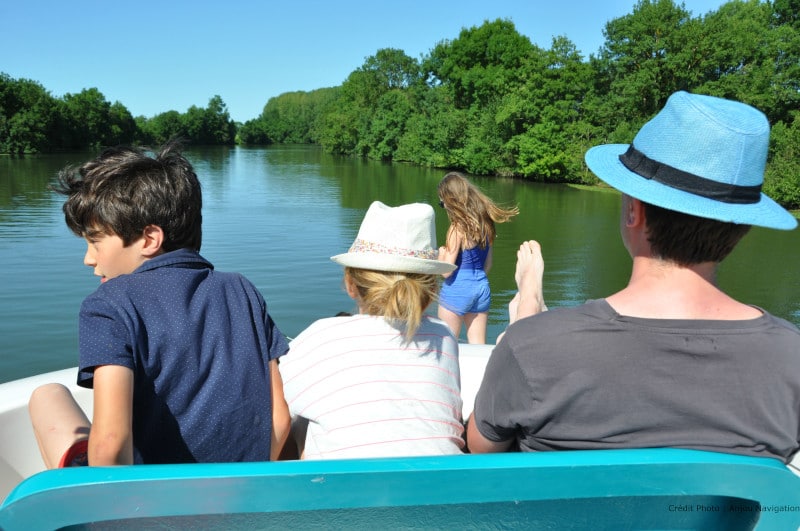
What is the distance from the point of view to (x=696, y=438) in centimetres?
114

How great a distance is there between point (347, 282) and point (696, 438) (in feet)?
3.61

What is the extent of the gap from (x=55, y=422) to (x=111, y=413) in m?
0.56

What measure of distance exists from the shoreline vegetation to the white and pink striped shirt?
787 inches

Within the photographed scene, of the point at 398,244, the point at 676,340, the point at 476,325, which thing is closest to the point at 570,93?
the point at 476,325

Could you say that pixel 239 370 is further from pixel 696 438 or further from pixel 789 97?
pixel 789 97

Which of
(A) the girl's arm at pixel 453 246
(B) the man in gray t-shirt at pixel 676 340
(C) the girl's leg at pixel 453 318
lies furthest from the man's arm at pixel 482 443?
(C) the girl's leg at pixel 453 318

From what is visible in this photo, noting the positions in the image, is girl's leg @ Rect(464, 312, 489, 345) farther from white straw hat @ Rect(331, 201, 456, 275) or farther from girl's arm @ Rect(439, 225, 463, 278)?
white straw hat @ Rect(331, 201, 456, 275)

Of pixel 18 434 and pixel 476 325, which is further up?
pixel 18 434

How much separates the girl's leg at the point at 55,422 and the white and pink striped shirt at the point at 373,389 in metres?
0.54

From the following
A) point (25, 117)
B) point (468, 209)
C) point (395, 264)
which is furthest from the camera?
point (25, 117)

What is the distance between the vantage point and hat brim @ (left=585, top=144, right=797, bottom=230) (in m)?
1.17

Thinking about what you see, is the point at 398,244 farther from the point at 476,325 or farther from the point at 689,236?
the point at 476,325

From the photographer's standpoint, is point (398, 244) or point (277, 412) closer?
point (277, 412)

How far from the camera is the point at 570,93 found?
33.1 m
